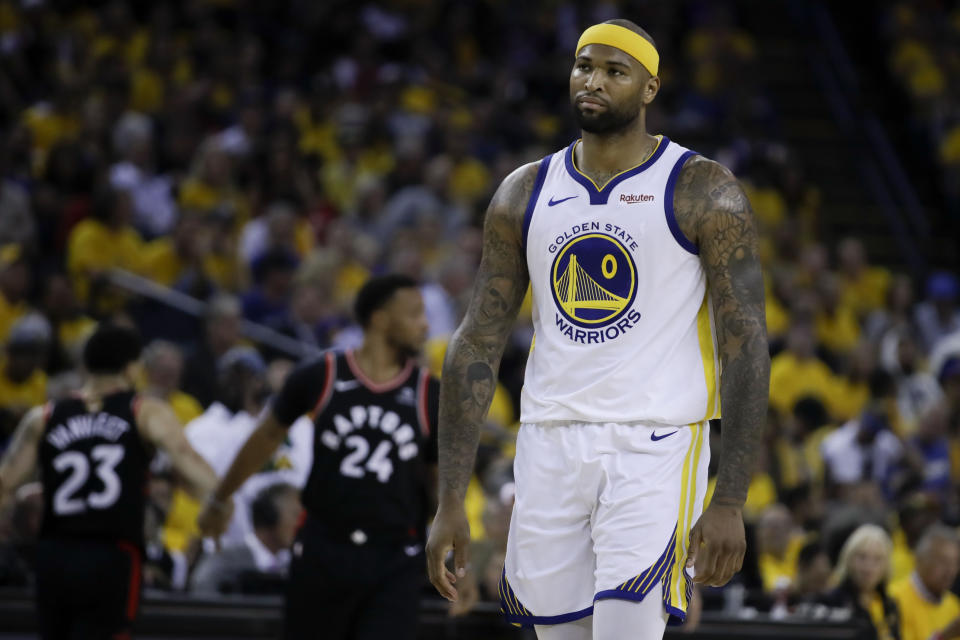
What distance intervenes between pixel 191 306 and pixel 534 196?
7498mm

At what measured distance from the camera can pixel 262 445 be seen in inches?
248

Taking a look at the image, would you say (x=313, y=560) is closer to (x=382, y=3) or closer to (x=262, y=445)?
(x=262, y=445)

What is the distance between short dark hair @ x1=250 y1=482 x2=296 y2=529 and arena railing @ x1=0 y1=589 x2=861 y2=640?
2.26 ft

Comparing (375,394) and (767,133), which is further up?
(767,133)

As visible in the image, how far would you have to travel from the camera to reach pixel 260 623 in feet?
24.7

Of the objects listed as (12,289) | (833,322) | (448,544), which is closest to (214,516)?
(448,544)

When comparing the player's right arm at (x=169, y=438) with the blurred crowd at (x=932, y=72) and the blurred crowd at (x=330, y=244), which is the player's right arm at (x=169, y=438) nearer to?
the blurred crowd at (x=330, y=244)

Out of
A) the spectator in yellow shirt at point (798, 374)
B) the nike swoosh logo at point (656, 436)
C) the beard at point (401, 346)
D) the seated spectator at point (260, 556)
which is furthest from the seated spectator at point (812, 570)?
the nike swoosh logo at point (656, 436)

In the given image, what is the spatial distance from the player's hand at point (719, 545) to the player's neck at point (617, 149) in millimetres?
1068

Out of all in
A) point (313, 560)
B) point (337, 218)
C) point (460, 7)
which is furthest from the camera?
point (460, 7)

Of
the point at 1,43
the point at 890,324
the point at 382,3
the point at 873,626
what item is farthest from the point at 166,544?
the point at 382,3

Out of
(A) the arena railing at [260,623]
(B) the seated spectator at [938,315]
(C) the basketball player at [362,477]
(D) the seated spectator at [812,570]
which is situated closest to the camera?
(C) the basketball player at [362,477]

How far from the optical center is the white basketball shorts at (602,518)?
13.0ft

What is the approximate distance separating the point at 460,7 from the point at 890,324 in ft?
20.6
